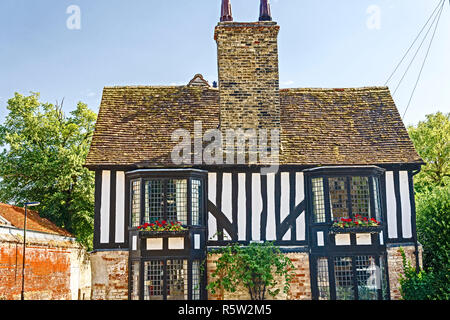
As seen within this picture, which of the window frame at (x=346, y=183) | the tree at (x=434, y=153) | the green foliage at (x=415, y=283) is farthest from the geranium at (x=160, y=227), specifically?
the tree at (x=434, y=153)

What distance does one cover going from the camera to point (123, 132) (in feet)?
48.8

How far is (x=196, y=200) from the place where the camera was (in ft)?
44.6

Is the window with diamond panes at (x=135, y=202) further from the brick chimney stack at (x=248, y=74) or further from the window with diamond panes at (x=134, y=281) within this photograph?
the brick chimney stack at (x=248, y=74)

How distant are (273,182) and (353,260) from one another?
3.08 meters

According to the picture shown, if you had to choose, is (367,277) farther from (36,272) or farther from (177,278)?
(36,272)

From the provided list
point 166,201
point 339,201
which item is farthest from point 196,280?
point 339,201

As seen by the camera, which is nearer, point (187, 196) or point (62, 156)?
point (187, 196)

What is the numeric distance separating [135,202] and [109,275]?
2.10 meters

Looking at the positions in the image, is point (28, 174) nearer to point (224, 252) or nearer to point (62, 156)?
point (62, 156)

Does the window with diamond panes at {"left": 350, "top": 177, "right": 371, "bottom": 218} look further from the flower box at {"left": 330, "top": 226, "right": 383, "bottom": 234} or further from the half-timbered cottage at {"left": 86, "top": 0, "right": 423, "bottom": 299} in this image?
the flower box at {"left": 330, "top": 226, "right": 383, "bottom": 234}

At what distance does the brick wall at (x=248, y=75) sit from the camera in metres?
14.8

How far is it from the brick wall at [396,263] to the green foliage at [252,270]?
2.81 meters
